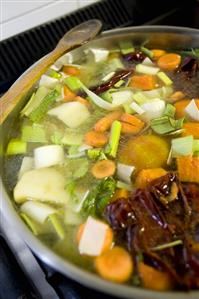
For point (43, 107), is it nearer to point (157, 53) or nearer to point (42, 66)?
point (42, 66)

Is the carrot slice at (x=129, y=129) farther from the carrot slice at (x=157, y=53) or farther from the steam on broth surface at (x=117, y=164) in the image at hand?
the carrot slice at (x=157, y=53)

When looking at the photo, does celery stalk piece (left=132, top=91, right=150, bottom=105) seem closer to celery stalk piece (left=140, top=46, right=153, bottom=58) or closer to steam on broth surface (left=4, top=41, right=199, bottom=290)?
steam on broth surface (left=4, top=41, right=199, bottom=290)

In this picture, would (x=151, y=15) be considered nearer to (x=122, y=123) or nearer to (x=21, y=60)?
(x=21, y=60)

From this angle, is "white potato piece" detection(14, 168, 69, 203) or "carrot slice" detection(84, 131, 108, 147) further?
"carrot slice" detection(84, 131, 108, 147)

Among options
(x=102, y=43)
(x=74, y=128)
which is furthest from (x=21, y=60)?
(x=74, y=128)

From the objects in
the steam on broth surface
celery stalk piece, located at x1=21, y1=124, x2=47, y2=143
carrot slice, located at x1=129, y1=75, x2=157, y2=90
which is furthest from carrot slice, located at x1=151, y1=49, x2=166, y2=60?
celery stalk piece, located at x1=21, y1=124, x2=47, y2=143

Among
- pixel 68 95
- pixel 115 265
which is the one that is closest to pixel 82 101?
pixel 68 95
